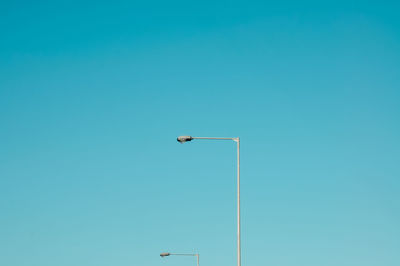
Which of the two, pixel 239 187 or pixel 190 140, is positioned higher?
pixel 190 140

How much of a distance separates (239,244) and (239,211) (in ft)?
6.19

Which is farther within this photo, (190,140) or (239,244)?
(190,140)

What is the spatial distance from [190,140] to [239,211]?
196 inches

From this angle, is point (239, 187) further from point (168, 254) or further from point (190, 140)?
point (168, 254)

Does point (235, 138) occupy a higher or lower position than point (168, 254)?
higher

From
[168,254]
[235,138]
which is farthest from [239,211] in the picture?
[168,254]

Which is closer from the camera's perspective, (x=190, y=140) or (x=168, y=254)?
(x=190, y=140)

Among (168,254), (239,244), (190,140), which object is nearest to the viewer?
(239,244)

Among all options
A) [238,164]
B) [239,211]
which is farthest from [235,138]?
[239,211]

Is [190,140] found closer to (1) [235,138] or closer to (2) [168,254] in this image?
(1) [235,138]

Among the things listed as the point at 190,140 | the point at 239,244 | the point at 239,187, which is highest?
the point at 190,140

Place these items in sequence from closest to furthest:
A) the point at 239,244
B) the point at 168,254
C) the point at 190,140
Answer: the point at 239,244 < the point at 190,140 < the point at 168,254

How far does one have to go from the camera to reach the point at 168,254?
228ft

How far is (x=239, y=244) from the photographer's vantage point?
118 feet
